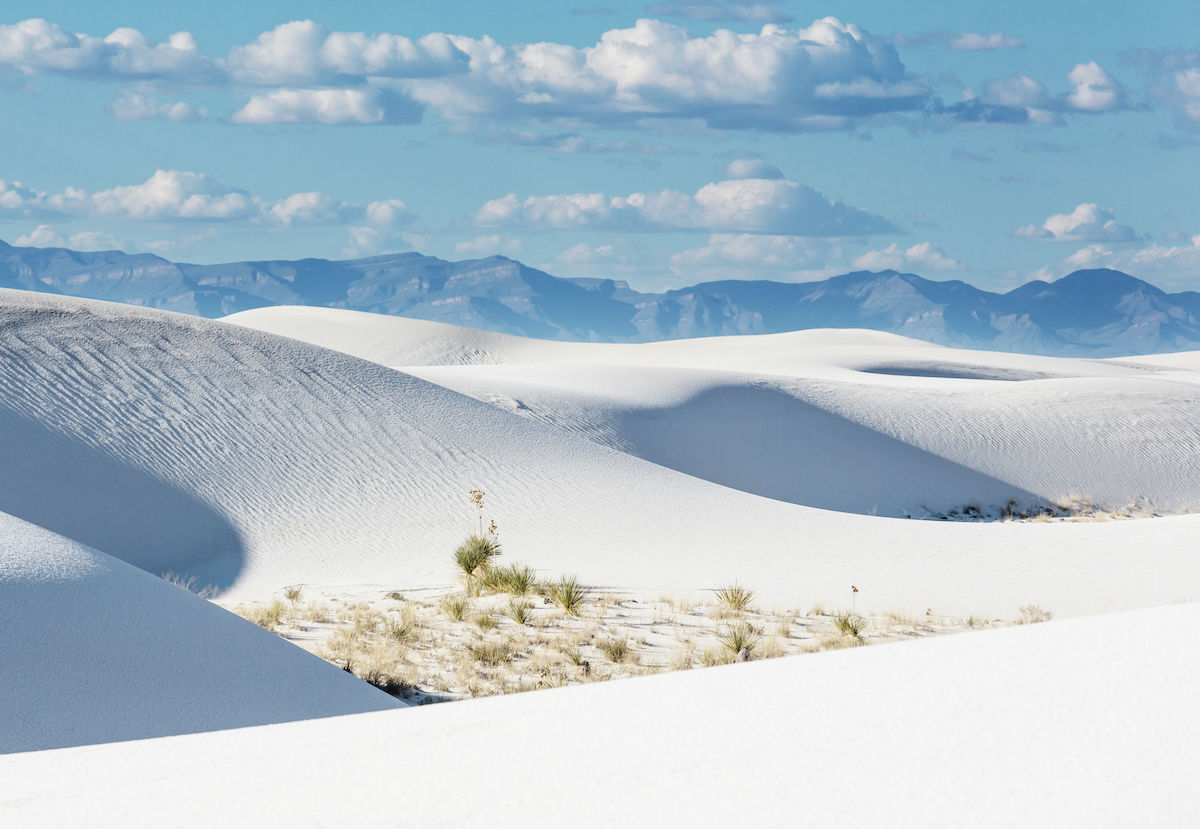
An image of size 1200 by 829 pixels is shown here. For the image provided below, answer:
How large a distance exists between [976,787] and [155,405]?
601 inches

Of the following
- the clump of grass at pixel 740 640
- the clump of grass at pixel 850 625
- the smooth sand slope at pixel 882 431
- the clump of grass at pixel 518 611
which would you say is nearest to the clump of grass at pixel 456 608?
the clump of grass at pixel 518 611

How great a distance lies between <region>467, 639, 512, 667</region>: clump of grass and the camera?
27.7ft

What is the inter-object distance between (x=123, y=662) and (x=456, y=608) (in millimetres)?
4243

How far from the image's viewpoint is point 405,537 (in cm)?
1438

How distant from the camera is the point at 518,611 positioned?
9.81 meters

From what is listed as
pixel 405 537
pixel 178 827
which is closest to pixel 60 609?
pixel 178 827

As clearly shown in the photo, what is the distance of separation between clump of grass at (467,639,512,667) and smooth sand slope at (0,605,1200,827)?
14.8 ft

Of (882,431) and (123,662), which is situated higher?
(882,431)

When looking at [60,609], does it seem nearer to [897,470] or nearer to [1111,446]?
[897,470]

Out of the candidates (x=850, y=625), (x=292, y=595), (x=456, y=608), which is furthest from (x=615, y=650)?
(x=292, y=595)

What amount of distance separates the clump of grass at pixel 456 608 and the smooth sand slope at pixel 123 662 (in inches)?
115

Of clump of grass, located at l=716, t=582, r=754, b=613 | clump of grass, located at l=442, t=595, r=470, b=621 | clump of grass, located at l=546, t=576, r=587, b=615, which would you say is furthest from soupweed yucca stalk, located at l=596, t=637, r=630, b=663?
clump of grass, located at l=716, t=582, r=754, b=613

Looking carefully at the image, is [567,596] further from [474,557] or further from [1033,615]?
[1033,615]

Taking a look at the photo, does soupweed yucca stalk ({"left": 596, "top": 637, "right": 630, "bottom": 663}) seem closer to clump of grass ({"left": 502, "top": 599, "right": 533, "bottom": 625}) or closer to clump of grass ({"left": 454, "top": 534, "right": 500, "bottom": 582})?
clump of grass ({"left": 502, "top": 599, "right": 533, "bottom": 625})
